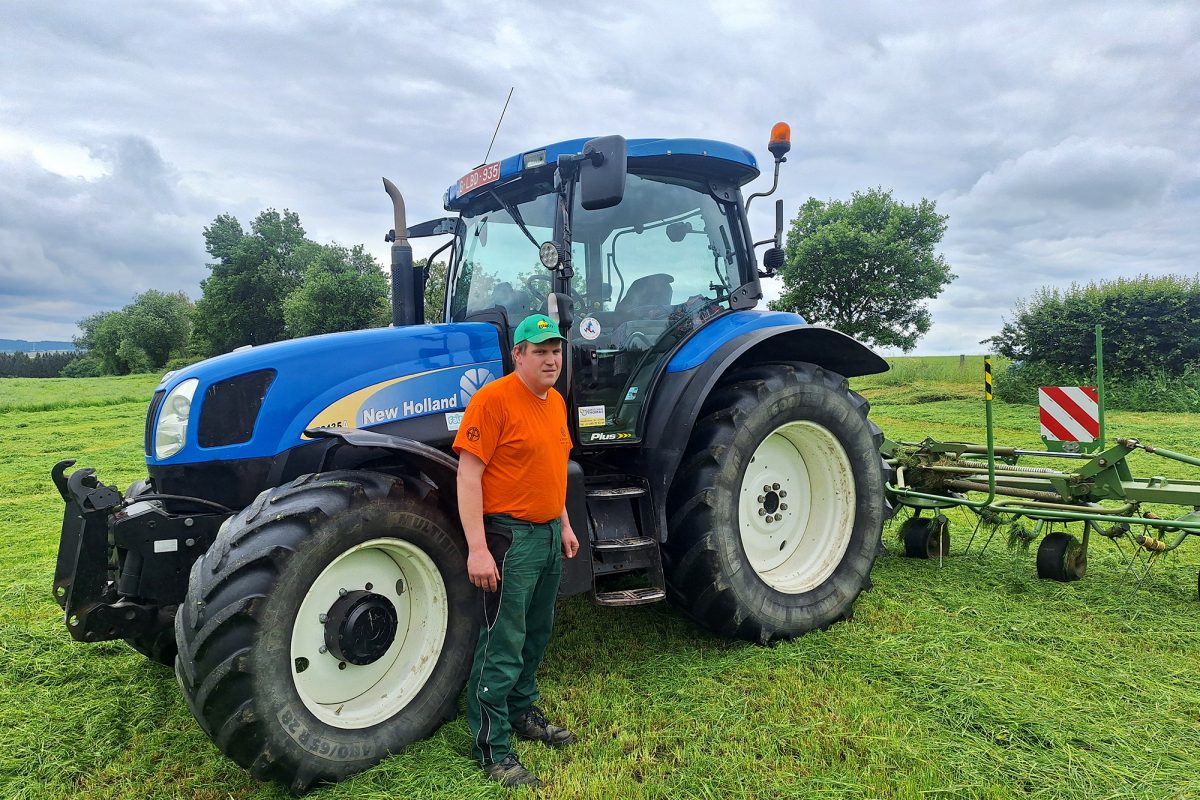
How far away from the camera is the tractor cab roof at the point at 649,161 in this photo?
3742mm

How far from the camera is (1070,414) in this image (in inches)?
204

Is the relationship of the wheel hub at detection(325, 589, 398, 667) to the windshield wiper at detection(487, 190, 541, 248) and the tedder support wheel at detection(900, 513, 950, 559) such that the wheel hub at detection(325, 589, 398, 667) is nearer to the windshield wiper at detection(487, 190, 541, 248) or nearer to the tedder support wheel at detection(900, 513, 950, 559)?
the windshield wiper at detection(487, 190, 541, 248)

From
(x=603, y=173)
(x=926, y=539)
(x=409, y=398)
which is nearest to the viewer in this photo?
(x=603, y=173)

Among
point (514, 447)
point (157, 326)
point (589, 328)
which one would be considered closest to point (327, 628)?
point (514, 447)

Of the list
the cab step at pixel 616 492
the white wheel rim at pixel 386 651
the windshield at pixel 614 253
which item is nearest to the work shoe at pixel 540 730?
the white wheel rim at pixel 386 651

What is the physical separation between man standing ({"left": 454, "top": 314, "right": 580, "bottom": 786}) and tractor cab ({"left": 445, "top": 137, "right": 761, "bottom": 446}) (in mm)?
602

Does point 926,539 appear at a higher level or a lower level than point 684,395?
lower

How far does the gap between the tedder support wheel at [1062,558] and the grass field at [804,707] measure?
0.33 feet

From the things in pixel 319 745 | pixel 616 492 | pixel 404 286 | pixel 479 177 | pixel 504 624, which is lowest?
pixel 319 745

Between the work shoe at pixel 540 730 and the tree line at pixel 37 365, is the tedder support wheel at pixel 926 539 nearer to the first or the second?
the work shoe at pixel 540 730

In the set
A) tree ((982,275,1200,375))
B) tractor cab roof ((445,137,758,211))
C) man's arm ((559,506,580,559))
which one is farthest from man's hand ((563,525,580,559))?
tree ((982,275,1200,375))

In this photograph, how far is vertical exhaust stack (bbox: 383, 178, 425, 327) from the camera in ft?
14.6

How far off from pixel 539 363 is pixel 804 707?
1.86m

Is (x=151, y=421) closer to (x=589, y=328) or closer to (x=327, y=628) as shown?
(x=327, y=628)
